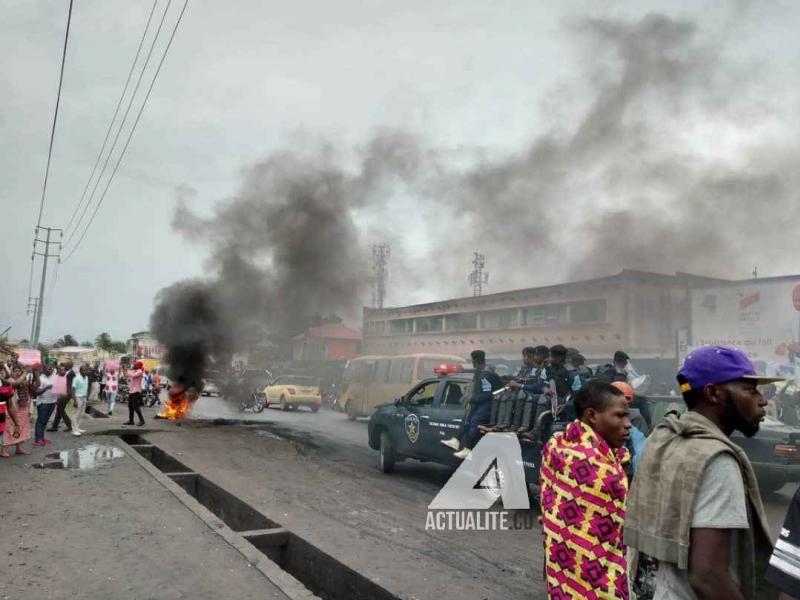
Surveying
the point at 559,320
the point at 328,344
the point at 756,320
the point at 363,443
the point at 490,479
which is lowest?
the point at 363,443

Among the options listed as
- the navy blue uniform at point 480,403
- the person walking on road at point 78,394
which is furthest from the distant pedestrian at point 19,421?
the navy blue uniform at point 480,403

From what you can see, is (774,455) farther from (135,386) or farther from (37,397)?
(135,386)

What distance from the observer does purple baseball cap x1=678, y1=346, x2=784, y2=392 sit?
1.71 meters

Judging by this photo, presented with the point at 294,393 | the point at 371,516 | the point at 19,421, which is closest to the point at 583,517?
the point at 371,516

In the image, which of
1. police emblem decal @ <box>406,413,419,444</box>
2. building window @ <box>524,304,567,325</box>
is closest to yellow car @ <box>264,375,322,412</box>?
building window @ <box>524,304,567,325</box>

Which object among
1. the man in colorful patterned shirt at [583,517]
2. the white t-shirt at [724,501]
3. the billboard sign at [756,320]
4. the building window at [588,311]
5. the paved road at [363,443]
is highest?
the building window at [588,311]

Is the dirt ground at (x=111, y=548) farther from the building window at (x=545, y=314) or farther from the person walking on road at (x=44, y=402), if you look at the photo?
the building window at (x=545, y=314)

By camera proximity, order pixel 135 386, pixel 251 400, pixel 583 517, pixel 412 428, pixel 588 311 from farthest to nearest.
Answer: pixel 588 311 → pixel 251 400 → pixel 135 386 → pixel 412 428 → pixel 583 517

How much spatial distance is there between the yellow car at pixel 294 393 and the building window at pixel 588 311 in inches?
466

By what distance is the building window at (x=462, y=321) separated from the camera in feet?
117

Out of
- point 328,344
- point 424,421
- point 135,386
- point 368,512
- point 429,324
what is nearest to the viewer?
point 368,512

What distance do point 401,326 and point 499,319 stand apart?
30.5 ft

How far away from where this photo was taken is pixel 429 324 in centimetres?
3903

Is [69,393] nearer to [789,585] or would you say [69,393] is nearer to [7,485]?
[7,485]
